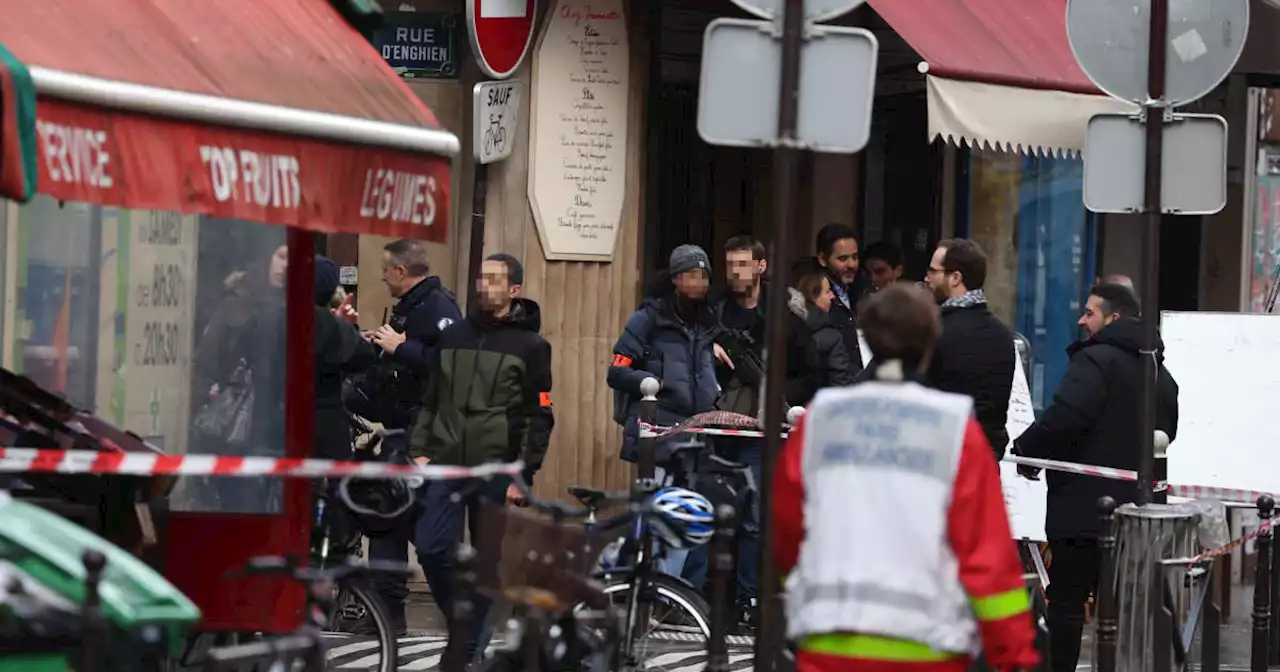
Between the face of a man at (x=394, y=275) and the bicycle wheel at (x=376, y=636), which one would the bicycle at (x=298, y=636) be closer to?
the bicycle wheel at (x=376, y=636)

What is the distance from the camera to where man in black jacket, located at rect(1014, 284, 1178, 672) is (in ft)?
33.3

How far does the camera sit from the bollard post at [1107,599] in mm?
9453

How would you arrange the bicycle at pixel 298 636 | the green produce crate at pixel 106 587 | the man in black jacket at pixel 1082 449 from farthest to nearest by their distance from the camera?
the man in black jacket at pixel 1082 449 < the bicycle at pixel 298 636 < the green produce crate at pixel 106 587

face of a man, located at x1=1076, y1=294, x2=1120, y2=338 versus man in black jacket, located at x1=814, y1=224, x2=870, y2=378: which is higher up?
man in black jacket, located at x1=814, y1=224, x2=870, y2=378

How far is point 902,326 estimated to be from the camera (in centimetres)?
592

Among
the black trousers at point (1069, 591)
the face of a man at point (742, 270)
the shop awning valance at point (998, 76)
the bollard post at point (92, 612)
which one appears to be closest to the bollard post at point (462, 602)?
the bollard post at point (92, 612)

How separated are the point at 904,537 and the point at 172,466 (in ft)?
9.80

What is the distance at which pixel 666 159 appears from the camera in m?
15.0

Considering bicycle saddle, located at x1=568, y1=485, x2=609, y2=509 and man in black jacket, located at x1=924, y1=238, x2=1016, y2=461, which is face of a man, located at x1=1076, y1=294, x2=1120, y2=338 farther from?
bicycle saddle, located at x1=568, y1=485, x2=609, y2=509

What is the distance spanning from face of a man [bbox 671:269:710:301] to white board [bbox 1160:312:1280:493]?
2416 mm

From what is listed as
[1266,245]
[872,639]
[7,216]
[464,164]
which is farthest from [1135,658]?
[1266,245]

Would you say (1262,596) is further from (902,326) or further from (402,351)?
(902,326)

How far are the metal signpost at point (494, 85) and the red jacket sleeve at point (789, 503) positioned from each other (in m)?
Answer: 6.70

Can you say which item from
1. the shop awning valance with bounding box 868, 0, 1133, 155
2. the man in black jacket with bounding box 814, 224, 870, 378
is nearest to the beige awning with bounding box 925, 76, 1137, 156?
the shop awning valance with bounding box 868, 0, 1133, 155
